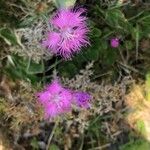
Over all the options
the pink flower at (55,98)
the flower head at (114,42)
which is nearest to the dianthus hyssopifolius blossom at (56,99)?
the pink flower at (55,98)

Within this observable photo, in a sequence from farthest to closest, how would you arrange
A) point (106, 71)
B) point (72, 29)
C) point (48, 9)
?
1. point (106, 71)
2. point (48, 9)
3. point (72, 29)

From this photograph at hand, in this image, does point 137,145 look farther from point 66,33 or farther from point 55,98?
point 66,33

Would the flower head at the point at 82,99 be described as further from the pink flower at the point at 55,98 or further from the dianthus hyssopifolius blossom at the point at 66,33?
the dianthus hyssopifolius blossom at the point at 66,33

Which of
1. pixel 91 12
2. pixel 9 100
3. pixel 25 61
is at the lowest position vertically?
pixel 9 100

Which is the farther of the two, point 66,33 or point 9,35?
point 9,35

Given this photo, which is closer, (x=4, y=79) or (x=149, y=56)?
(x=4, y=79)

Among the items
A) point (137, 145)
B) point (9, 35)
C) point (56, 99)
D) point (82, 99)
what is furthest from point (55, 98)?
point (137, 145)

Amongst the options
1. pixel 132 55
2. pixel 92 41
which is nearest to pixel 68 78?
pixel 92 41

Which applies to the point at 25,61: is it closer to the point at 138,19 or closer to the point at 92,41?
the point at 92,41
